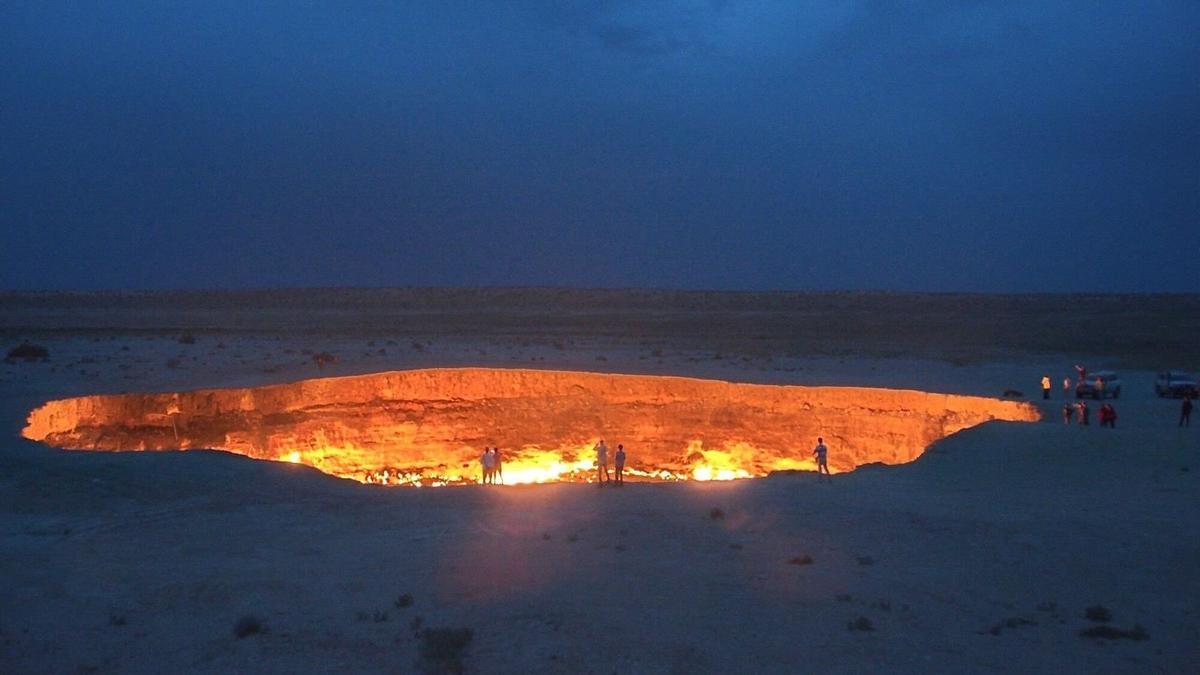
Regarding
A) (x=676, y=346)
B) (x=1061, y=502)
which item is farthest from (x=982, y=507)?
(x=676, y=346)

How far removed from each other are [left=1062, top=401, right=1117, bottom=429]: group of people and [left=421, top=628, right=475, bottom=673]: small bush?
17.6 m

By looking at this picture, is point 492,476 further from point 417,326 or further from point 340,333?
point 417,326

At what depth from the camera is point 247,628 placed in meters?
8.59

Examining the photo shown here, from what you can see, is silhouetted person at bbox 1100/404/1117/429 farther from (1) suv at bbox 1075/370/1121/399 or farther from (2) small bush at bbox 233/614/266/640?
(2) small bush at bbox 233/614/266/640

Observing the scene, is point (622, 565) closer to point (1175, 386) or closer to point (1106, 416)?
point (1106, 416)

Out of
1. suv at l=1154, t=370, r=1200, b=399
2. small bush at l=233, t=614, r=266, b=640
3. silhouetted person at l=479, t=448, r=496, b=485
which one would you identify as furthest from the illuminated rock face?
small bush at l=233, t=614, r=266, b=640

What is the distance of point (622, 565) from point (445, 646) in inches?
124

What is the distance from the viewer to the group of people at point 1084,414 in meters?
21.5

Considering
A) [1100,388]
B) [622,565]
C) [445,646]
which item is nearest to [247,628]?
[445,646]

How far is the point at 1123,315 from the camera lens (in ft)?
262

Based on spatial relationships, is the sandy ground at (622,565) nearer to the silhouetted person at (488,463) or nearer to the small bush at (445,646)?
the small bush at (445,646)

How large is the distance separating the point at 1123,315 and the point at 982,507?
76033mm

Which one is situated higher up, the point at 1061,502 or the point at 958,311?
the point at 958,311

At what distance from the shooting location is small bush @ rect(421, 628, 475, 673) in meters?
7.82
